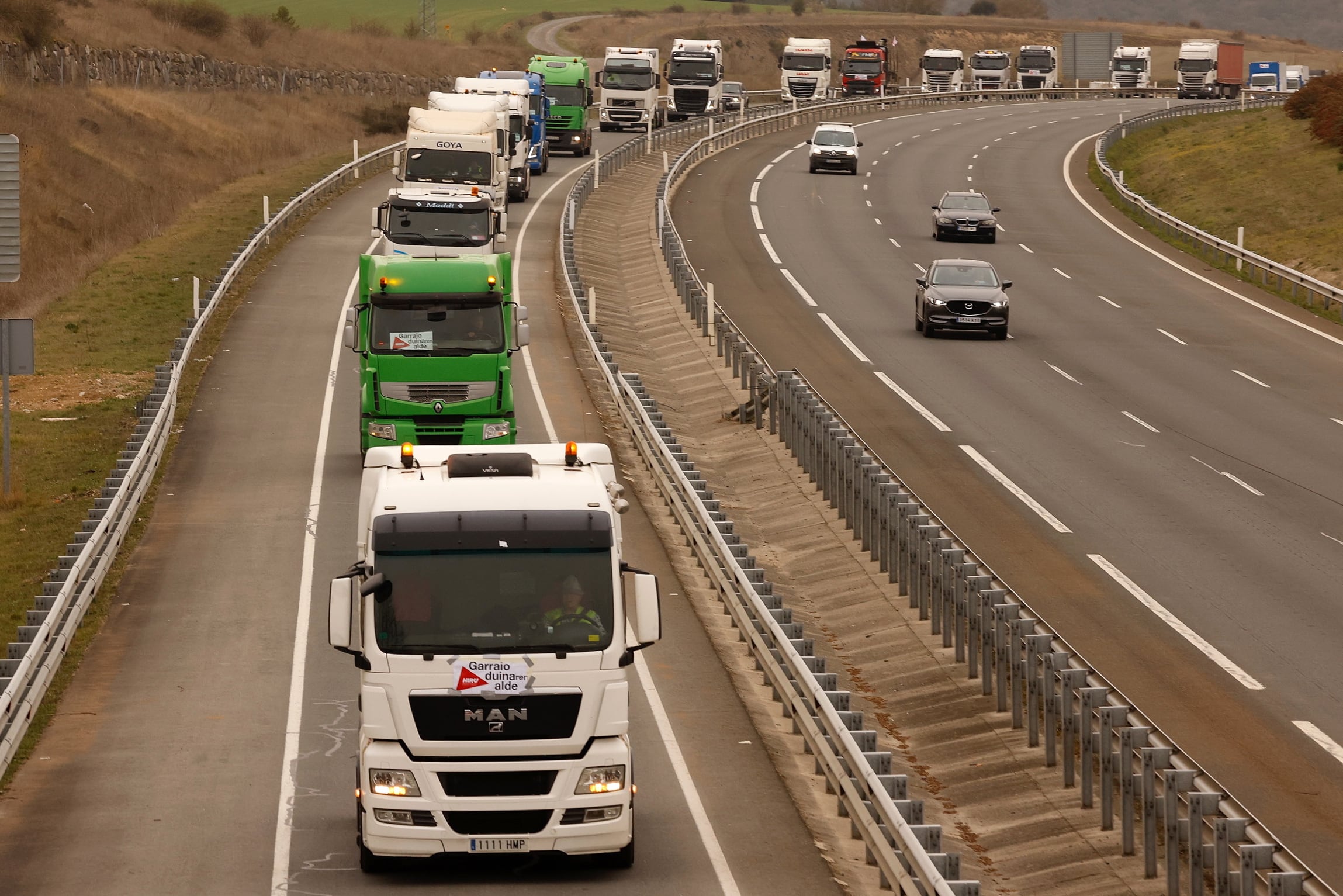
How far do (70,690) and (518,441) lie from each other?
38.2ft

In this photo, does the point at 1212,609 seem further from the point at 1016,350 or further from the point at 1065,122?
the point at 1065,122

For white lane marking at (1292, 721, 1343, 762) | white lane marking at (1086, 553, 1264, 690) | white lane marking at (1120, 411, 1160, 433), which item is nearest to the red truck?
white lane marking at (1120, 411, 1160, 433)

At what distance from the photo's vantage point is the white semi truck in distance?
10788 cm

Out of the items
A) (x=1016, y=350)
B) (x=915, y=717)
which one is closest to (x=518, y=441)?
(x=915, y=717)

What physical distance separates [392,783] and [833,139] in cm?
6059

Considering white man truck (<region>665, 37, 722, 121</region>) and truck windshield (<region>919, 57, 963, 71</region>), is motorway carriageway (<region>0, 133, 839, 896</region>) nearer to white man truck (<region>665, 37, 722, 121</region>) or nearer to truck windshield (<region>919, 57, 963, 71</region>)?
white man truck (<region>665, 37, 722, 121</region>)

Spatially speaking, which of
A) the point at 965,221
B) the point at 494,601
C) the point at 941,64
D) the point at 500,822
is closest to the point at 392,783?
the point at 500,822

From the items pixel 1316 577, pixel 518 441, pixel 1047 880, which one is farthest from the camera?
pixel 518 441

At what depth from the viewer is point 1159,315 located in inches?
1759

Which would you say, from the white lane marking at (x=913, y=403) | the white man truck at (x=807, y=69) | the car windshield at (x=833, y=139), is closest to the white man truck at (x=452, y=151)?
the white lane marking at (x=913, y=403)

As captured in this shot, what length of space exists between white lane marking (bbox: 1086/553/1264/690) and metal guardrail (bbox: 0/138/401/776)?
11888 mm

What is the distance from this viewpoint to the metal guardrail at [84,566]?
1568 centimetres

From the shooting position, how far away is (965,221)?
55000 millimetres

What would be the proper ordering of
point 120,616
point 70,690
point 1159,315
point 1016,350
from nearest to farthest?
point 70,690
point 120,616
point 1016,350
point 1159,315
